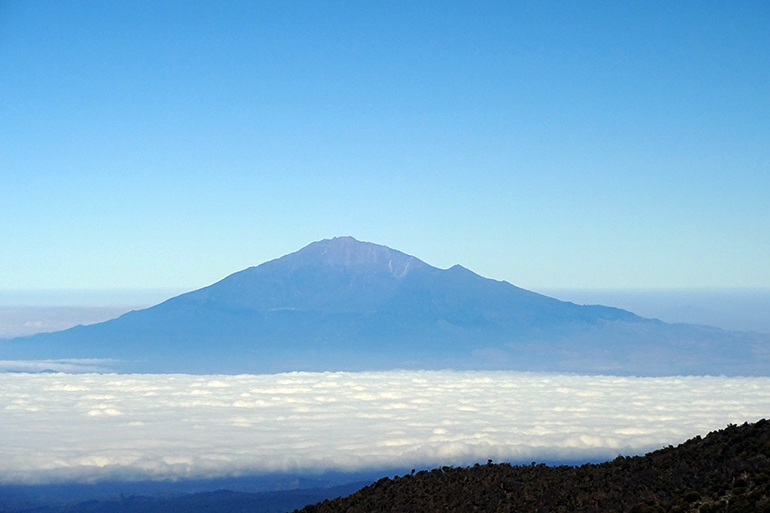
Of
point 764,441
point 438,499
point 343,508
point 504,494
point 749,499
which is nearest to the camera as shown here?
point 749,499

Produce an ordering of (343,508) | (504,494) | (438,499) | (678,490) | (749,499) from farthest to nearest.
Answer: (343,508) < (438,499) < (504,494) < (678,490) < (749,499)

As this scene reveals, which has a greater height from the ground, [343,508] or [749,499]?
[749,499]

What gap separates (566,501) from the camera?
42.4m

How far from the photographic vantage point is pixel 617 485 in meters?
42.8

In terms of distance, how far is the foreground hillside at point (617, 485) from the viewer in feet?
113

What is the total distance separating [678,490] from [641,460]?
37.5ft

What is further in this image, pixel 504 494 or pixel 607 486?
pixel 504 494

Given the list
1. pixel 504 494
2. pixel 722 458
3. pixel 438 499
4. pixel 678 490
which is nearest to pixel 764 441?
pixel 722 458

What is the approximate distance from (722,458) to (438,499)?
17874 mm

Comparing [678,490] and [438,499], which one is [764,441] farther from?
[438,499]

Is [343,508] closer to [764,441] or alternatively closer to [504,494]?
[504,494]

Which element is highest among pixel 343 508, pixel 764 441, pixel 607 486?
pixel 764 441

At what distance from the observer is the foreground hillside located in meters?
Answer: 34.5

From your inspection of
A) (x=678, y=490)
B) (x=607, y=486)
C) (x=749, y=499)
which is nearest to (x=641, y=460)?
(x=607, y=486)
